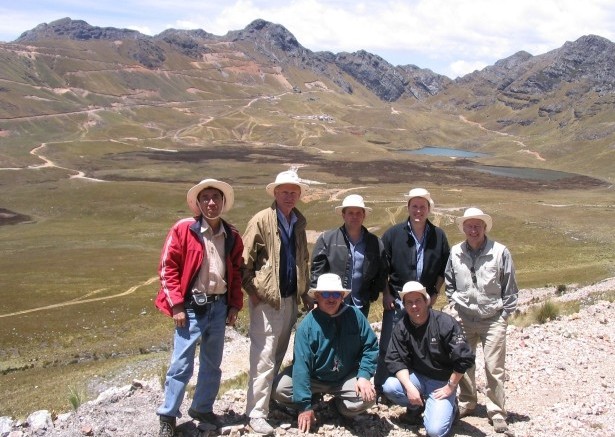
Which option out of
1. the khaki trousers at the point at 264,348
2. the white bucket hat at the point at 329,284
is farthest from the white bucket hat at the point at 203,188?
the white bucket hat at the point at 329,284

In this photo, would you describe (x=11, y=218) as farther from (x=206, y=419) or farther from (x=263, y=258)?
(x=263, y=258)

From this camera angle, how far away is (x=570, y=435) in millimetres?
10344

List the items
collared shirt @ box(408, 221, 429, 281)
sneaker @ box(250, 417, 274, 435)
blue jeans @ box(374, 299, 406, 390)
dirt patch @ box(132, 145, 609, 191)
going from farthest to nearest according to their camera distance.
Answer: dirt patch @ box(132, 145, 609, 191) → blue jeans @ box(374, 299, 406, 390) → collared shirt @ box(408, 221, 429, 281) → sneaker @ box(250, 417, 274, 435)

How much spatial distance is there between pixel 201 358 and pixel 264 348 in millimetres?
1230

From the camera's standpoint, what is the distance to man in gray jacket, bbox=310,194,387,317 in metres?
11.6

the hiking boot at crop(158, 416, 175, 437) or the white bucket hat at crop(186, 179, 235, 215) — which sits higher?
the white bucket hat at crop(186, 179, 235, 215)

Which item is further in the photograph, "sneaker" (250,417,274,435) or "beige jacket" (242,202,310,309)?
"beige jacket" (242,202,310,309)

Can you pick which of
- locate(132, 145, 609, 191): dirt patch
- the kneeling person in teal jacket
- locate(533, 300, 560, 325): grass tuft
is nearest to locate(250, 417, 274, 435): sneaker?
the kneeling person in teal jacket

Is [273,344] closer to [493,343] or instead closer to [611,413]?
[493,343]

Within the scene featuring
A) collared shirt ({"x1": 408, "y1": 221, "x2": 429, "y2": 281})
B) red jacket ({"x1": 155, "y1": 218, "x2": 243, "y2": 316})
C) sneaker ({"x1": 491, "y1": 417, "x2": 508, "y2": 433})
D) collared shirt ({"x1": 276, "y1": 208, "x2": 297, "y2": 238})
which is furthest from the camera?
collared shirt ({"x1": 408, "y1": 221, "x2": 429, "y2": 281})

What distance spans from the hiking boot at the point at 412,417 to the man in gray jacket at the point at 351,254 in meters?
2.35

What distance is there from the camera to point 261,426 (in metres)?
10.3

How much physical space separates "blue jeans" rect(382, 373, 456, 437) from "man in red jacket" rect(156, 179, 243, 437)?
11.3 feet

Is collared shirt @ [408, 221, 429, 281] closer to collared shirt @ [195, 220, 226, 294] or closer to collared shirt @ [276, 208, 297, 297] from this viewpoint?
collared shirt @ [276, 208, 297, 297]
